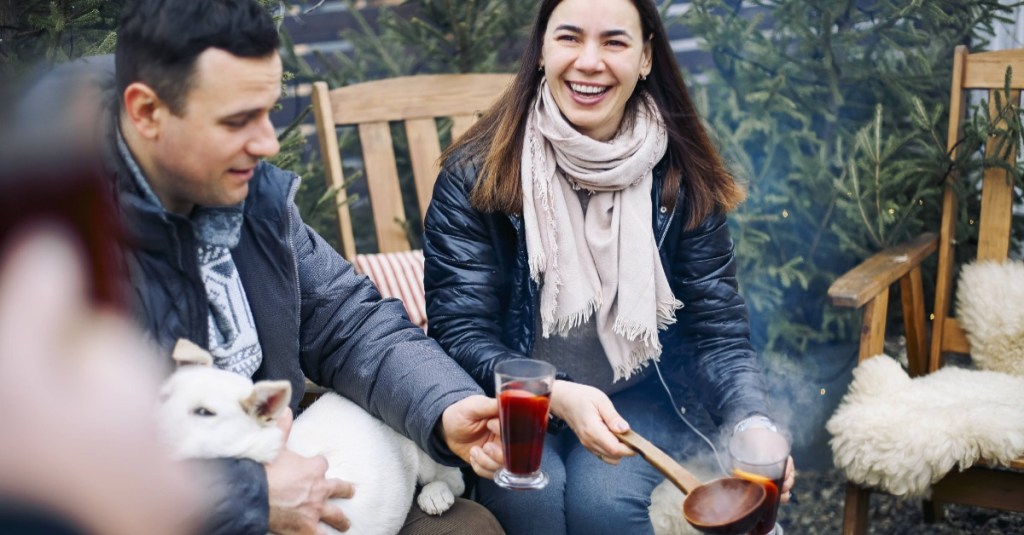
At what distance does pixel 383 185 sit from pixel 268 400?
2.07 m

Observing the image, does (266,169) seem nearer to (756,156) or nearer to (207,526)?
(207,526)

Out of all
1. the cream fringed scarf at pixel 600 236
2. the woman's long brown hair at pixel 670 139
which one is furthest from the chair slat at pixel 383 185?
the cream fringed scarf at pixel 600 236

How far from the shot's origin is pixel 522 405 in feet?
6.35

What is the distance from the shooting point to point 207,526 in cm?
181

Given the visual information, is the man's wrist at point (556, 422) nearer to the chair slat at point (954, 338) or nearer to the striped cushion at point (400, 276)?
the striped cushion at point (400, 276)

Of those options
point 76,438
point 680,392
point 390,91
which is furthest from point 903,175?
point 76,438

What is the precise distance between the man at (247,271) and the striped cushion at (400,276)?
80 cm

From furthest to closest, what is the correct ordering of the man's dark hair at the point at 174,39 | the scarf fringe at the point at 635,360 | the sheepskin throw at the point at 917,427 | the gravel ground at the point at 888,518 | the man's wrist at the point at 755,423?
the gravel ground at the point at 888,518 → the sheepskin throw at the point at 917,427 → the scarf fringe at the point at 635,360 → the man's wrist at the point at 755,423 → the man's dark hair at the point at 174,39

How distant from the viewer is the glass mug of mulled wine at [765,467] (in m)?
1.89

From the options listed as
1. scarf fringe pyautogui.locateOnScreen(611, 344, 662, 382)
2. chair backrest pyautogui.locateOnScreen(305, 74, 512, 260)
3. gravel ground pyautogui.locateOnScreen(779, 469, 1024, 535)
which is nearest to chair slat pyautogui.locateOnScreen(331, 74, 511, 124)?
chair backrest pyautogui.locateOnScreen(305, 74, 512, 260)


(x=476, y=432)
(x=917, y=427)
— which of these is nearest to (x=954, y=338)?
(x=917, y=427)

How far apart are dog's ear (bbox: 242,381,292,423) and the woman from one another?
76 cm

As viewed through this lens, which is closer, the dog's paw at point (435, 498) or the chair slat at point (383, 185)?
the dog's paw at point (435, 498)

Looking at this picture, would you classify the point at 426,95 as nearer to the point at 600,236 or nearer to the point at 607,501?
the point at 600,236
